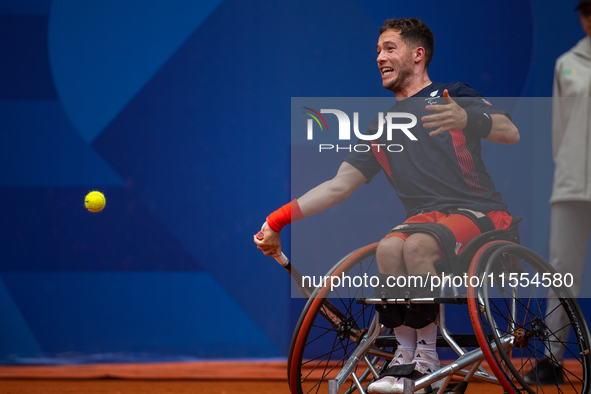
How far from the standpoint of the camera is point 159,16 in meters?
2.73

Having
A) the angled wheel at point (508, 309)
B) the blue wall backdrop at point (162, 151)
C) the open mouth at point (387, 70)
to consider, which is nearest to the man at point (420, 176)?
the open mouth at point (387, 70)

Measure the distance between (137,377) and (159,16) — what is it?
167 centimetres

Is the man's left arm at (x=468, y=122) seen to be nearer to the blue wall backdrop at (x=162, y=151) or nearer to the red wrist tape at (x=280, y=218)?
the red wrist tape at (x=280, y=218)

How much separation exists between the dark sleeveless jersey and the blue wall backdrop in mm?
954

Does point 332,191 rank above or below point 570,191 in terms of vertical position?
above

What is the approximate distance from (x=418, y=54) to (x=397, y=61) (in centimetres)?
7

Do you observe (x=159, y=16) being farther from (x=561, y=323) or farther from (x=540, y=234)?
(x=561, y=323)

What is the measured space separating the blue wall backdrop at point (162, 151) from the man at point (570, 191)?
0.39m

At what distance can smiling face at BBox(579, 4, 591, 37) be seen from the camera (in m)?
2.50

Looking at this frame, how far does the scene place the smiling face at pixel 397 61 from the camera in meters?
1.78

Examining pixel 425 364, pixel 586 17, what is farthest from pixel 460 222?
pixel 586 17

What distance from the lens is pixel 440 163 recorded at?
166 cm

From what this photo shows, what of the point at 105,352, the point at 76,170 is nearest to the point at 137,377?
the point at 105,352

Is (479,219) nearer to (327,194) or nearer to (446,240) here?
(446,240)
